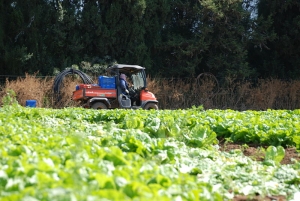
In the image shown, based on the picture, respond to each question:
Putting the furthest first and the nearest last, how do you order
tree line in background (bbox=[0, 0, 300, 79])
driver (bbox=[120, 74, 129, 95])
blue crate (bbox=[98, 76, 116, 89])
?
tree line in background (bbox=[0, 0, 300, 79])
blue crate (bbox=[98, 76, 116, 89])
driver (bbox=[120, 74, 129, 95])

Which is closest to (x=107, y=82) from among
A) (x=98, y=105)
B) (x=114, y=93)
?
(x=114, y=93)

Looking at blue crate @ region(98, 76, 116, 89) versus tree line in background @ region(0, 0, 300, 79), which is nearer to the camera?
blue crate @ region(98, 76, 116, 89)

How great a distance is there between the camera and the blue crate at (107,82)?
48.0 feet

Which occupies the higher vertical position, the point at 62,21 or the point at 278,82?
the point at 62,21

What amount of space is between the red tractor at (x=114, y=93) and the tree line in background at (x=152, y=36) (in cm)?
523

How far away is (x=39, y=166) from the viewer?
2.25m

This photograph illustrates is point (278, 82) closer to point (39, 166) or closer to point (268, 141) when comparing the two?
point (268, 141)

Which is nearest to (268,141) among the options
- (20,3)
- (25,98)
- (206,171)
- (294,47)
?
(206,171)

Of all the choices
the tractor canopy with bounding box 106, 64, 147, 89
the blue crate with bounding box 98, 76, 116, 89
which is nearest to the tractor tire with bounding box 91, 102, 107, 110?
the blue crate with bounding box 98, 76, 116, 89

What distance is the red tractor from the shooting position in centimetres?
1419

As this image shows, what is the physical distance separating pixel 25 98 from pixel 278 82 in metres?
12.5

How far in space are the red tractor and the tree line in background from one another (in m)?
5.23

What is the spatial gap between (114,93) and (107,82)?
48 centimetres

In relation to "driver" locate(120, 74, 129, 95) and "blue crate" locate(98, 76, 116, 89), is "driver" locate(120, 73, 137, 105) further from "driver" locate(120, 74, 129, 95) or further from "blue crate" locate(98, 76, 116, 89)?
"blue crate" locate(98, 76, 116, 89)
